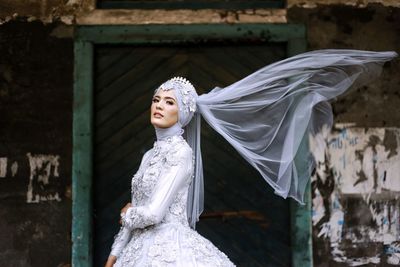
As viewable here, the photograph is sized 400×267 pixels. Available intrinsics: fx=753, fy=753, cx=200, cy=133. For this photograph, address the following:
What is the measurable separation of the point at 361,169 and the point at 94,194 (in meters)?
2.12

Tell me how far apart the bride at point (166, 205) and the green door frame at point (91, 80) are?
1828mm

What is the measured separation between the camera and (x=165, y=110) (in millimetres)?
4062

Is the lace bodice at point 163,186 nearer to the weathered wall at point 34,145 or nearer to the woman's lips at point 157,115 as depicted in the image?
the woman's lips at point 157,115

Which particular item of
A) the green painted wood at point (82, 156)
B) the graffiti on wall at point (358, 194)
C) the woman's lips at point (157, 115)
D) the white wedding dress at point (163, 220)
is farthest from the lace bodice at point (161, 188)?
the graffiti on wall at point (358, 194)

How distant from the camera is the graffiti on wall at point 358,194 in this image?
19.2 feet

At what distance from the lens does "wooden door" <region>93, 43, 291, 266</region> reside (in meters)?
5.95

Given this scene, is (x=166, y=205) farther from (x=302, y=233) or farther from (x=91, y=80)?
(x=91, y=80)

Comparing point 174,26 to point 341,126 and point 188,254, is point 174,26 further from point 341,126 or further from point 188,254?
point 188,254

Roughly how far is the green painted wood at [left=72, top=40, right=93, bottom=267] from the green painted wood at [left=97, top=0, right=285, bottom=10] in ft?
1.50

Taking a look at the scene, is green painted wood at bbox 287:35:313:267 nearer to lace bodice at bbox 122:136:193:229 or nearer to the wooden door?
the wooden door

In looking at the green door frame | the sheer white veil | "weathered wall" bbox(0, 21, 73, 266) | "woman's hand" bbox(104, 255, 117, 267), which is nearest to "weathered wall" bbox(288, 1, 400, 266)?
the green door frame

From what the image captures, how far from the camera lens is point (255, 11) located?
240 inches

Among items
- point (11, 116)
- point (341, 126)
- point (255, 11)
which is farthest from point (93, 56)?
point (341, 126)

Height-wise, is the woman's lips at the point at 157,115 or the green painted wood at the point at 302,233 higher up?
the woman's lips at the point at 157,115
